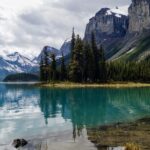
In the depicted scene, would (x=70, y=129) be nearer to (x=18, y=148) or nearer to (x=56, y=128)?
(x=56, y=128)

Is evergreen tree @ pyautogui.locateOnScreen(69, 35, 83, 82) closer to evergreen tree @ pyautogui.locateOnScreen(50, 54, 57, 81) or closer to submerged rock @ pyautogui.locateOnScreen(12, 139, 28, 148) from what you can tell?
evergreen tree @ pyautogui.locateOnScreen(50, 54, 57, 81)

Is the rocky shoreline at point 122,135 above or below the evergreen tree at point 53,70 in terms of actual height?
below

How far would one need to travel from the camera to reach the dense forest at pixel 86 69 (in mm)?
163500

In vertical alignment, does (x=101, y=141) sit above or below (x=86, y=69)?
below

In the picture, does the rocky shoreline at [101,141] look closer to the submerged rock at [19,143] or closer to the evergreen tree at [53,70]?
the submerged rock at [19,143]

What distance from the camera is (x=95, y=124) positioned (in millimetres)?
47062

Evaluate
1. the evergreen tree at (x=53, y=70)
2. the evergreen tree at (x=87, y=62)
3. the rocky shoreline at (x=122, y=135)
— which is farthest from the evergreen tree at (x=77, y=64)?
the rocky shoreline at (x=122, y=135)

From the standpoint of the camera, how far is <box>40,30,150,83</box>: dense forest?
536 feet

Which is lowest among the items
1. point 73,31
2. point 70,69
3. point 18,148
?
point 18,148

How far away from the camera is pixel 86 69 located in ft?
545

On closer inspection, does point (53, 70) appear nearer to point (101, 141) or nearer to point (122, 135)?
point (122, 135)

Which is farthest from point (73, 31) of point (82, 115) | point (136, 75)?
point (82, 115)

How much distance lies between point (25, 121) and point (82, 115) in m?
9.39

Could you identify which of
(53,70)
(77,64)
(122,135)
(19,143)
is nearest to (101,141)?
(122,135)
